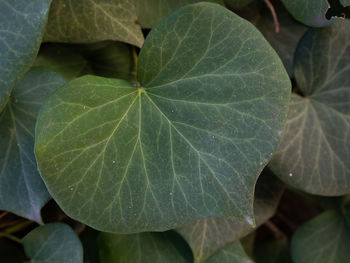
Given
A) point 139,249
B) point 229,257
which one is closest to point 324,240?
point 229,257

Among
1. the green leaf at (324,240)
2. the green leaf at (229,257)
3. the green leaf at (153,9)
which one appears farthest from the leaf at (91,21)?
the green leaf at (324,240)

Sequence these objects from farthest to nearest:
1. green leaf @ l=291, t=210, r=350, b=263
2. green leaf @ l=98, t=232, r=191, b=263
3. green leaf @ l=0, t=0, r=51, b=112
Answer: green leaf @ l=291, t=210, r=350, b=263, green leaf @ l=98, t=232, r=191, b=263, green leaf @ l=0, t=0, r=51, b=112

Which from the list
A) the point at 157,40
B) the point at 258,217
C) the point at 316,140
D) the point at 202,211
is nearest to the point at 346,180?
the point at 316,140

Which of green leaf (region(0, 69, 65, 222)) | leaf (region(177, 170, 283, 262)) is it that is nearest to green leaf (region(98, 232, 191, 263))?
leaf (region(177, 170, 283, 262))

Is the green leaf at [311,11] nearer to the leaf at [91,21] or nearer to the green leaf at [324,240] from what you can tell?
the leaf at [91,21]

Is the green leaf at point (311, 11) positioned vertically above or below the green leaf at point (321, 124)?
above

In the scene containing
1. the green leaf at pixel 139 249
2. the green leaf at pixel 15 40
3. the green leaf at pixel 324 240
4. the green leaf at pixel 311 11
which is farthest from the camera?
the green leaf at pixel 324 240

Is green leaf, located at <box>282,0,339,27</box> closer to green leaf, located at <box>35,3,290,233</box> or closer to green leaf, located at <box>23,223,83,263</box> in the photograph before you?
green leaf, located at <box>35,3,290,233</box>
